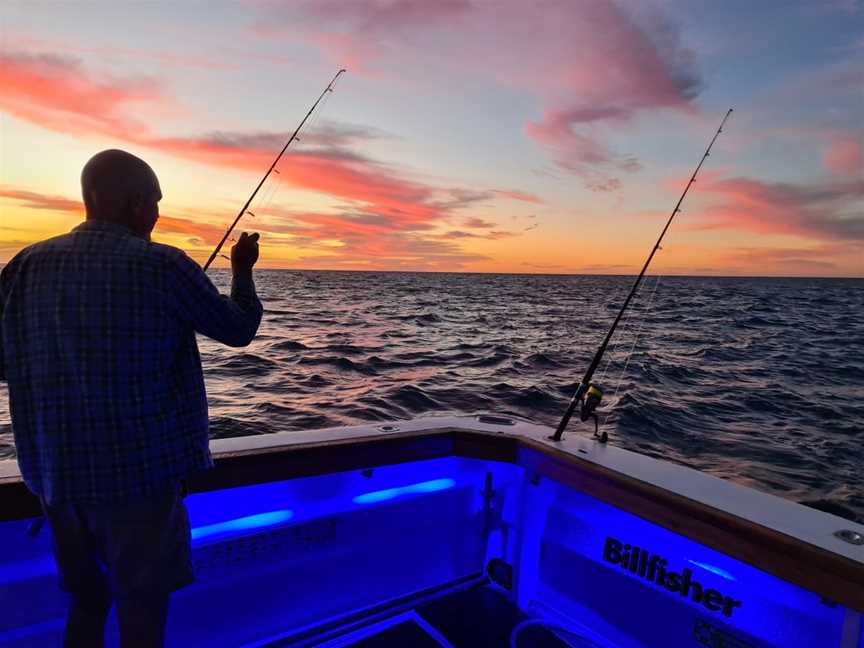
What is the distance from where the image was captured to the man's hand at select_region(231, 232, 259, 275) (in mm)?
1516

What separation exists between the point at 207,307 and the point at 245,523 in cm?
117

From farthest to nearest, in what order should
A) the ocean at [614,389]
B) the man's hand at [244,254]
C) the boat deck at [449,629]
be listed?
the ocean at [614,389]
the boat deck at [449,629]
the man's hand at [244,254]

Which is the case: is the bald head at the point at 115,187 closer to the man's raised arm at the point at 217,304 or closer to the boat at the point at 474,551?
the man's raised arm at the point at 217,304

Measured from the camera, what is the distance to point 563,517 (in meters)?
2.43

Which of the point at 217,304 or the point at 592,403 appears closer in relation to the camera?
the point at 217,304

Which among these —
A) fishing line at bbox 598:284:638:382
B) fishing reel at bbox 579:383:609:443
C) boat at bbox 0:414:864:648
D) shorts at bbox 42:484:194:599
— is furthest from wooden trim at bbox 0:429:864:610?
fishing line at bbox 598:284:638:382

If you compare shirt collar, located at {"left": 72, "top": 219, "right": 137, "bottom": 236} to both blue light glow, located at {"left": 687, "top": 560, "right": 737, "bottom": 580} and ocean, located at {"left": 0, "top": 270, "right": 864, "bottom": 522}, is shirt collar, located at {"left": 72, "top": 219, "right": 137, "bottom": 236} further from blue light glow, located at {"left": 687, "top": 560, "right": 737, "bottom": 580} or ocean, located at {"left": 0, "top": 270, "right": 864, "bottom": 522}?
ocean, located at {"left": 0, "top": 270, "right": 864, "bottom": 522}

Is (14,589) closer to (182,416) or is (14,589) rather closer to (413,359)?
(182,416)

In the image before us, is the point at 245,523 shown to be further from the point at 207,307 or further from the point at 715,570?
the point at 715,570

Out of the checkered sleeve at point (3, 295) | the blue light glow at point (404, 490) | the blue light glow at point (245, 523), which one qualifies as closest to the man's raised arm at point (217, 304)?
the checkered sleeve at point (3, 295)

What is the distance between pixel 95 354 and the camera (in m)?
1.25

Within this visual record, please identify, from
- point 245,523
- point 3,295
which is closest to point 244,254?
point 3,295

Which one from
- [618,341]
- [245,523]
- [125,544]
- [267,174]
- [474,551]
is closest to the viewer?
[125,544]

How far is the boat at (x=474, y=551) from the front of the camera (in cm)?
175
